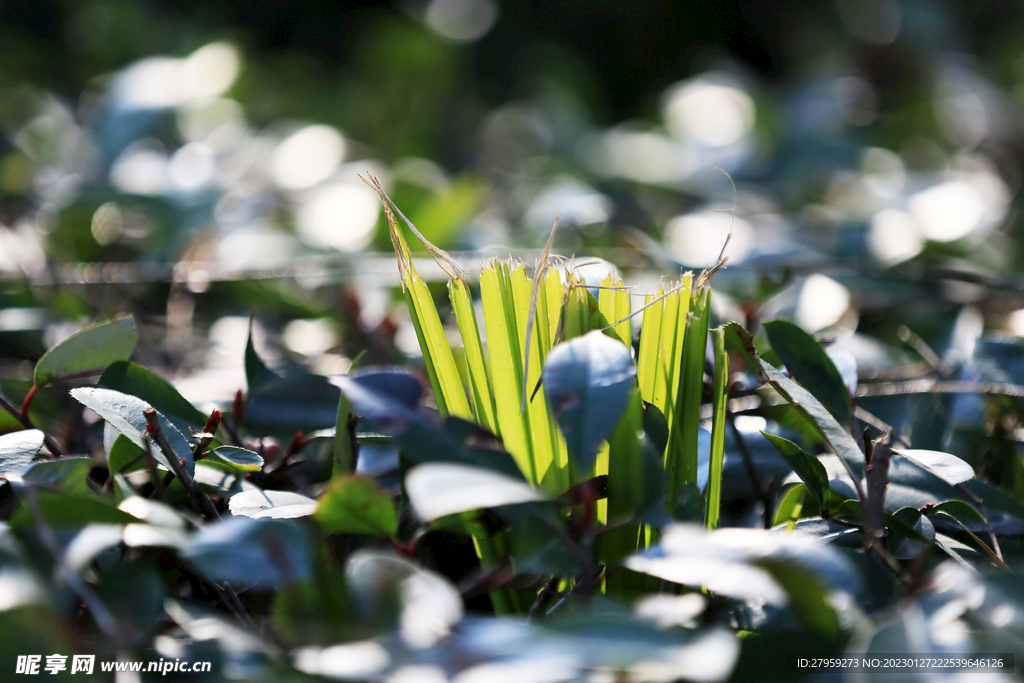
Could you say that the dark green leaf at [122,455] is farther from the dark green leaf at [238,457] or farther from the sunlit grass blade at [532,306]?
the sunlit grass blade at [532,306]

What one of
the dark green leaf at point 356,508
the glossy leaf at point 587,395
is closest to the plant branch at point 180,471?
the dark green leaf at point 356,508

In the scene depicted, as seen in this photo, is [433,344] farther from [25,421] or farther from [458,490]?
[25,421]

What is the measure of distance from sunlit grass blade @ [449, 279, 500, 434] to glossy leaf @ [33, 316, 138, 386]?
261 mm

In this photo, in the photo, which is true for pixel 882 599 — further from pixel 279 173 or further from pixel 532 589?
pixel 279 173

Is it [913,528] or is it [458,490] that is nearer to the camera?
[458,490]

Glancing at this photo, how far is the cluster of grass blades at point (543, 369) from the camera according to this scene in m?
0.37

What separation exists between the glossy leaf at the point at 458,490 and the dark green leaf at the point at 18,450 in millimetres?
259

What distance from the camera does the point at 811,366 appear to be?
463 millimetres

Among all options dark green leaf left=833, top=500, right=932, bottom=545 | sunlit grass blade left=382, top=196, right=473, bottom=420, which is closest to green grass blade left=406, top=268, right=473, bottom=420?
sunlit grass blade left=382, top=196, right=473, bottom=420

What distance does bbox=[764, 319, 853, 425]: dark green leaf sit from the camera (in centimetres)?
46

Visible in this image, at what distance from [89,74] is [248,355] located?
1.65 meters

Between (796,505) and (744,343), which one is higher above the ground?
(744,343)

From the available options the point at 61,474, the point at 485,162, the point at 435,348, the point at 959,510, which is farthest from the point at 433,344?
the point at 485,162

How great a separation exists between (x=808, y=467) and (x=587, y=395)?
0.16 m
